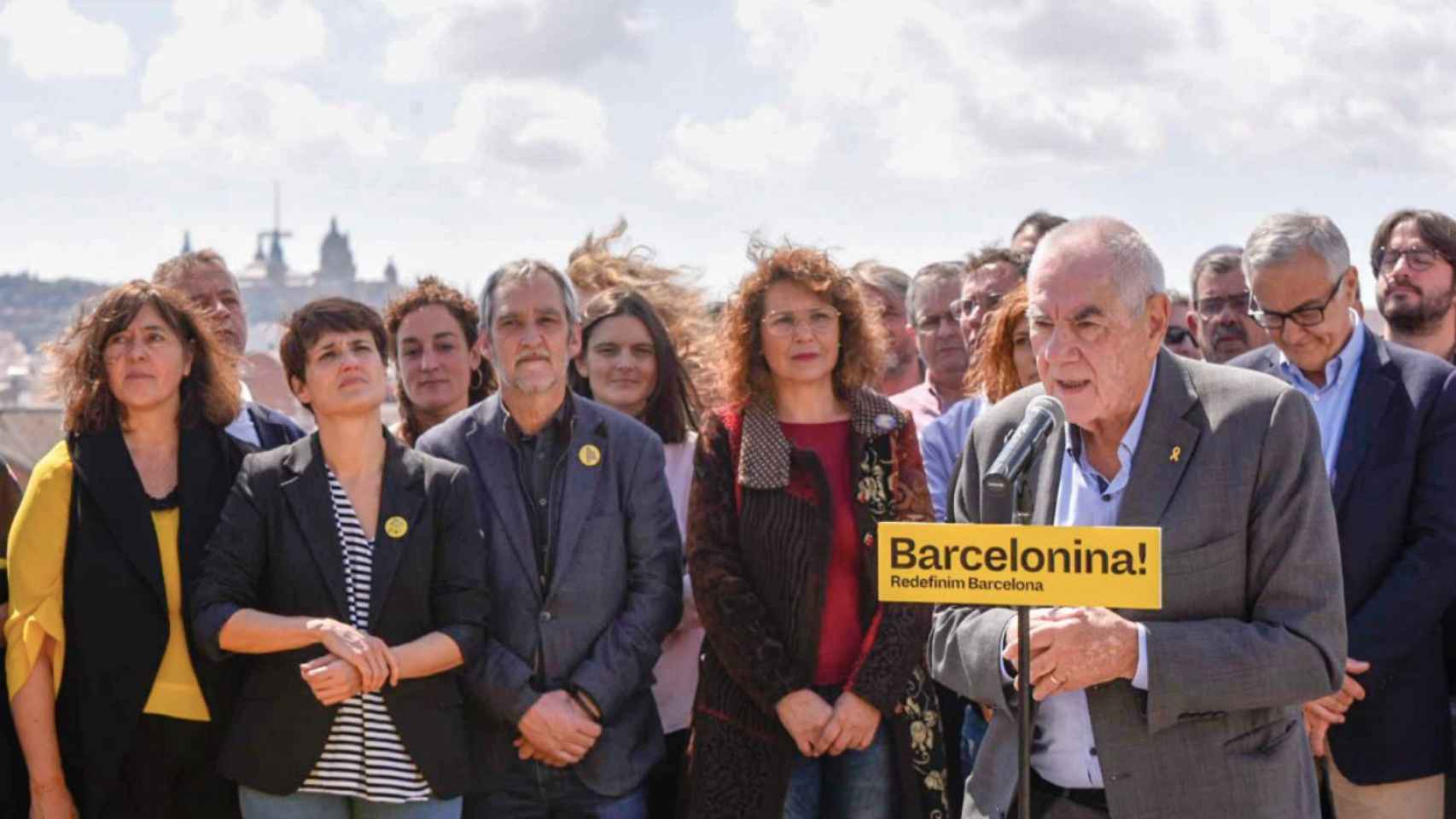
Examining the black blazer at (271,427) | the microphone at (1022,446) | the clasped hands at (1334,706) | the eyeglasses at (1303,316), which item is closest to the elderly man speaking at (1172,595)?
the microphone at (1022,446)

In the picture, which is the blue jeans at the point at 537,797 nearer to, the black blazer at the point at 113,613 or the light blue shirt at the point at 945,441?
the black blazer at the point at 113,613

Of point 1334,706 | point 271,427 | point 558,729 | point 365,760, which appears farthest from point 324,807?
point 1334,706

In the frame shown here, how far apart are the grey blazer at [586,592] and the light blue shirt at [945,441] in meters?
0.92

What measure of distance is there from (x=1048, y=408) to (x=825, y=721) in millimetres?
1655

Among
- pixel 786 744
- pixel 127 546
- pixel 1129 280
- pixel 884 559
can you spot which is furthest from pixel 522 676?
pixel 1129 280

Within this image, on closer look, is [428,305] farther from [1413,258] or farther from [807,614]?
[1413,258]

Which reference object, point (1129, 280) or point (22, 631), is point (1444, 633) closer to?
point (1129, 280)

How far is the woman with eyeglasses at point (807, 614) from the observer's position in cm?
414

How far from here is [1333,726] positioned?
13.8ft

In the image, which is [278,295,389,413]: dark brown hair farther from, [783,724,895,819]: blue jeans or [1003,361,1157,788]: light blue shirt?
[1003,361,1157,788]: light blue shirt

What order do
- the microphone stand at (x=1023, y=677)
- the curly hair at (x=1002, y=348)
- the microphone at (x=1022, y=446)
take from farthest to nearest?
the curly hair at (x=1002, y=348), the microphone stand at (x=1023, y=677), the microphone at (x=1022, y=446)

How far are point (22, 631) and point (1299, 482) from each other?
10.8 ft

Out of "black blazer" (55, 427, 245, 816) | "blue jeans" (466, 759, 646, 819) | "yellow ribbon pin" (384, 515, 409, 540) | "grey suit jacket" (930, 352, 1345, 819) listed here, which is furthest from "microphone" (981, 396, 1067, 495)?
"black blazer" (55, 427, 245, 816)

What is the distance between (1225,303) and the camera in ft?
20.0
